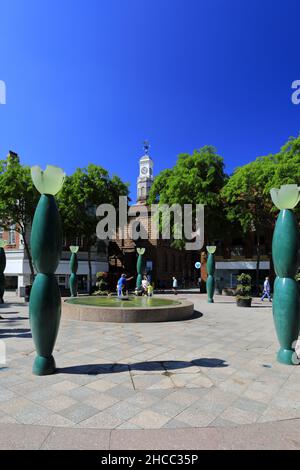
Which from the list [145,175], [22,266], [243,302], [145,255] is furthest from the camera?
[145,175]

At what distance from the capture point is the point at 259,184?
77.8 ft

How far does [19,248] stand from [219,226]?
1862cm

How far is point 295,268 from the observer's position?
21.1 ft

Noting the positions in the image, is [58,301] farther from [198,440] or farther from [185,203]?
[185,203]

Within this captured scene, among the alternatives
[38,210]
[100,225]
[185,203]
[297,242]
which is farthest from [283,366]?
[100,225]

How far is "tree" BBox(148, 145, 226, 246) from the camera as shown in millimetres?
25938

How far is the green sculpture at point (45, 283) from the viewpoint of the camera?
217 inches

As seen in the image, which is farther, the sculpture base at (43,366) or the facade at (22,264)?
the facade at (22,264)

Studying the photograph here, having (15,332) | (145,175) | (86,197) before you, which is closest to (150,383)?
(15,332)

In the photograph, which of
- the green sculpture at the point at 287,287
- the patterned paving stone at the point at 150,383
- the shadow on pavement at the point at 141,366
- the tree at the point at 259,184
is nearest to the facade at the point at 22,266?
the tree at the point at 259,184

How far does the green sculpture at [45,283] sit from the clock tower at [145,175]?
89.7 metres

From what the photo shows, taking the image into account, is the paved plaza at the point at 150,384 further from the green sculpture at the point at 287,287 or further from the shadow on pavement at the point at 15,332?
the green sculpture at the point at 287,287

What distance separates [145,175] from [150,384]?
9458 centimetres

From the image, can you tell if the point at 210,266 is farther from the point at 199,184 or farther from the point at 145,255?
the point at 145,255
